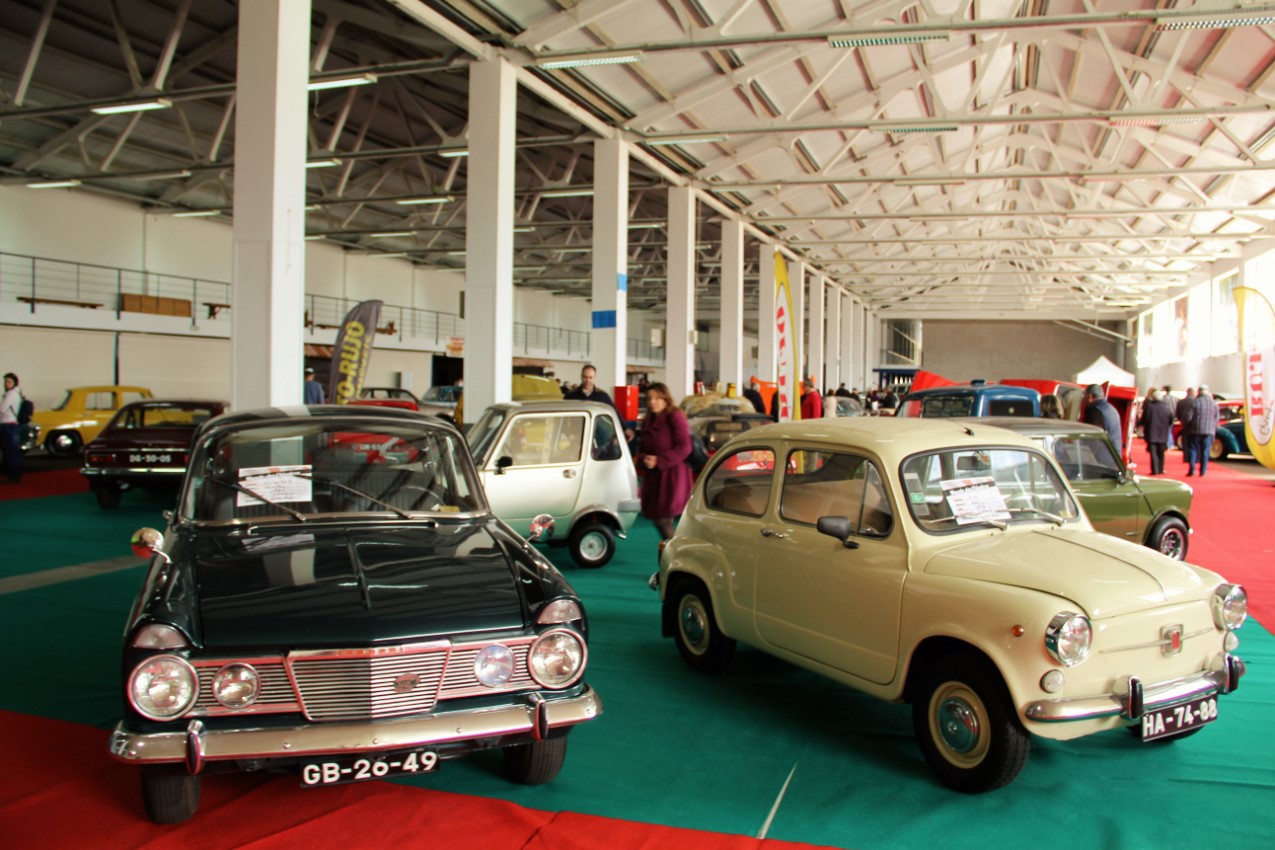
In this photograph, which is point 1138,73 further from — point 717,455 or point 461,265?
point 461,265

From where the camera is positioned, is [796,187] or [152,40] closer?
[152,40]

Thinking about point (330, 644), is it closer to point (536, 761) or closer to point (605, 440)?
point (536, 761)

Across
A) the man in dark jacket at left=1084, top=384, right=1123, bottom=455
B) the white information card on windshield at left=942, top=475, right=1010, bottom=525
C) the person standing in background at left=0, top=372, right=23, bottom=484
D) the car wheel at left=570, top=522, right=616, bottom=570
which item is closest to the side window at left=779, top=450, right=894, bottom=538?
the white information card on windshield at left=942, top=475, right=1010, bottom=525

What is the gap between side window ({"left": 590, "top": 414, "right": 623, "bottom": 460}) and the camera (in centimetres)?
847

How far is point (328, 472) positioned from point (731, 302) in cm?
1995

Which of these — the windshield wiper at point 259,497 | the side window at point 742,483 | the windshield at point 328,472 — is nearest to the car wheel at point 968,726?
the side window at point 742,483

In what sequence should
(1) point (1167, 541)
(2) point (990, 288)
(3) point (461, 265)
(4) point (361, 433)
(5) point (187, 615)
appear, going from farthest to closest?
(2) point (990, 288) < (3) point (461, 265) < (1) point (1167, 541) < (4) point (361, 433) < (5) point (187, 615)

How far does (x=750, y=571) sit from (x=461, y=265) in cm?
3371

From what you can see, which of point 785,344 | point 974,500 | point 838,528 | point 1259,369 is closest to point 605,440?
point 838,528

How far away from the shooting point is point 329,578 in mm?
3391

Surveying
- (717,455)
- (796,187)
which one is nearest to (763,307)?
(796,187)

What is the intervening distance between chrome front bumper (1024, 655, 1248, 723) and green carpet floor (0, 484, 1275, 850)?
44 centimetres

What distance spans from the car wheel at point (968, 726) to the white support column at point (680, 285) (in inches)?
641

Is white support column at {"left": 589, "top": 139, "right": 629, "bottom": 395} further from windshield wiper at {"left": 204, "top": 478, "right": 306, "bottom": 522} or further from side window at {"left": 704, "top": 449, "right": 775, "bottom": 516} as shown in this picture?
windshield wiper at {"left": 204, "top": 478, "right": 306, "bottom": 522}
